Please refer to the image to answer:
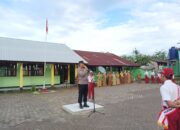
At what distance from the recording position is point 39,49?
72.8ft

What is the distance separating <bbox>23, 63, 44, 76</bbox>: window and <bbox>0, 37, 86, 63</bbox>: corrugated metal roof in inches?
Result: 43.7

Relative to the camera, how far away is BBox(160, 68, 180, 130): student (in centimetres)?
383

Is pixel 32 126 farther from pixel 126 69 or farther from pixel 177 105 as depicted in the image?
pixel 126 69

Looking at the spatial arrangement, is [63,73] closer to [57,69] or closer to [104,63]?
[57,69]

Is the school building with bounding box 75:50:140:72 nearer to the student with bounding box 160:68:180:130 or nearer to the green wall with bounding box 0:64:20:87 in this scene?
the green wall with bounding box 0:64:20:87

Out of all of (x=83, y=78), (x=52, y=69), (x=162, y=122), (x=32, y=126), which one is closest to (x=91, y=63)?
(x=52, y=69)

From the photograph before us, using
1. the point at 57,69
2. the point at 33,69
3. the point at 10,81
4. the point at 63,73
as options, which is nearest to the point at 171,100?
the point at 10,81

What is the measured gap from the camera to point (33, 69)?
2120 centimetres

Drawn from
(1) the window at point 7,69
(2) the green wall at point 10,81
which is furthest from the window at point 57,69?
(1) the window at point 7,69

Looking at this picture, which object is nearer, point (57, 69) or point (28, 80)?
point (28, 80)

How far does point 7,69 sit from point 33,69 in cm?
239

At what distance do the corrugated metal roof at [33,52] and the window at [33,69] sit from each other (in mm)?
1111

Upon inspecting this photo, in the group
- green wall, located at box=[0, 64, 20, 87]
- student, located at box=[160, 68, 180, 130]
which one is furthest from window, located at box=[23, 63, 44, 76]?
student, located at box=[160, 68, 180, 130]

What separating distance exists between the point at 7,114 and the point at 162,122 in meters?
7.10
